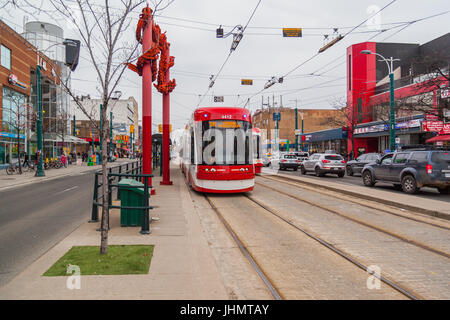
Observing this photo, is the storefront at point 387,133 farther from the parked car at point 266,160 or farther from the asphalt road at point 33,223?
the asphalt road at point 33,223

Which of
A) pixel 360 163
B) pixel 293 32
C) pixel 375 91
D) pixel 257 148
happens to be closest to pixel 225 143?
pixel 293 32

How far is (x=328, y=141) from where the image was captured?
178 feet

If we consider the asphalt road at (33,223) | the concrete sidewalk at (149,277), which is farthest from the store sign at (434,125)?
the concrete sidewalk at (149,277)

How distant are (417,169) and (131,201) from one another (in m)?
11.5

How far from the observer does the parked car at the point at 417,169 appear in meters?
13.4

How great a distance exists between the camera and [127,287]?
166 inches

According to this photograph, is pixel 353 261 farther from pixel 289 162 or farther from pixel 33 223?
pixel 289 162

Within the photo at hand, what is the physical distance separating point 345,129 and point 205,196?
3273 centimetres

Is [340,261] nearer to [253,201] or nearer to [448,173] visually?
[253,201]

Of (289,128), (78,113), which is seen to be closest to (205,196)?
(289,128)

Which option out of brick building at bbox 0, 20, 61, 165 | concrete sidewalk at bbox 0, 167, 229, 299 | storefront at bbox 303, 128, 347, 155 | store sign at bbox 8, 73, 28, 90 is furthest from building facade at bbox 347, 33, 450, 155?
store sign at bbox 8, 73, 28, 90

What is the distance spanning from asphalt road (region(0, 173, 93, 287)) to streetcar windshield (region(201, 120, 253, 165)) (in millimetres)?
4515

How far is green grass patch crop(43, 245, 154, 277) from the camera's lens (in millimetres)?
4758

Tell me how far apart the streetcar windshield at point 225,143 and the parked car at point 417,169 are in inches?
262
